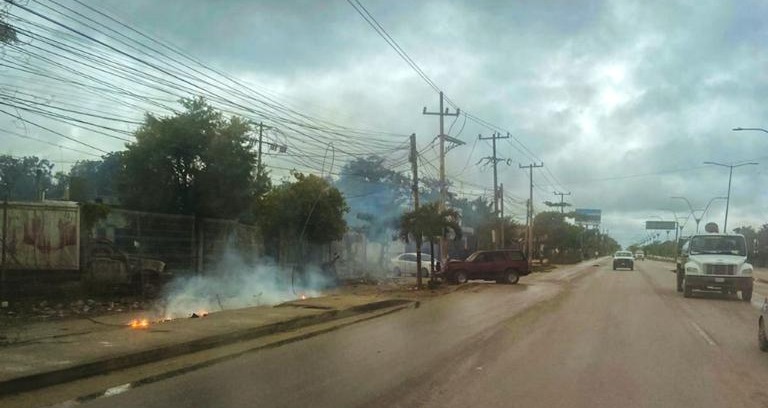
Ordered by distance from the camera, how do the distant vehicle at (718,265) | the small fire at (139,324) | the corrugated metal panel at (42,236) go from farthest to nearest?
the distant vehicle at (718,265), the corrugated metal panel at (42,236), the small fire at (139,324)

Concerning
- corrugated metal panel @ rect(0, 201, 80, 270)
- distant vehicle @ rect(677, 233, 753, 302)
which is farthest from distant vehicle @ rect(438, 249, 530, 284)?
corrugated metal panel @ rect(0, 201, 80, 270)

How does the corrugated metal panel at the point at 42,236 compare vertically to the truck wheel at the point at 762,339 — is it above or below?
above

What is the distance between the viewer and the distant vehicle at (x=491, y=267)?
112ft

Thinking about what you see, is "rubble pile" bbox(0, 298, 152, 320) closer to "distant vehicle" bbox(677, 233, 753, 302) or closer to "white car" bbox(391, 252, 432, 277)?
"distant vehicle" bbox(677, 233, 753, 302)

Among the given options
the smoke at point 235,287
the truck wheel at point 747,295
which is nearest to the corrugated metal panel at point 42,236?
the smoke at point 235,287

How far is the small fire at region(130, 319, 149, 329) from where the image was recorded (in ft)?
44.4

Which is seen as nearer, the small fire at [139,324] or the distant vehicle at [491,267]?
the small fire at [139,324]

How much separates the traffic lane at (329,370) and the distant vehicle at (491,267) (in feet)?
57.8

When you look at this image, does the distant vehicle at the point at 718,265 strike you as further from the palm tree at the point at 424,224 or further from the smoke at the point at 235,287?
the smoke at the point at 235,287

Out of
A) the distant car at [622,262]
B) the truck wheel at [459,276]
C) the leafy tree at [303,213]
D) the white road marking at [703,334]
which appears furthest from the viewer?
the distant car at [622,262]

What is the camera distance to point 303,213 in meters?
29.0

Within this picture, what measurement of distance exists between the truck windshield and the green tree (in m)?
16.4

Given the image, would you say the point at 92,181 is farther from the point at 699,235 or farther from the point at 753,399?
the point at 753,399

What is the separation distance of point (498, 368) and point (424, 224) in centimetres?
1919
